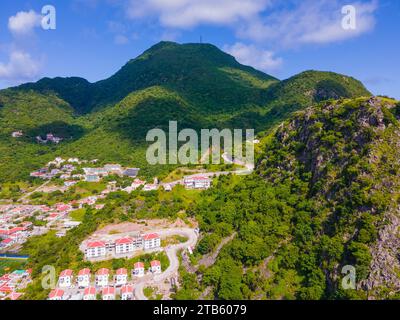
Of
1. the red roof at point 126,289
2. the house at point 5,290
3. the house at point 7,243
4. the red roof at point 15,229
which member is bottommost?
the house at point 5,290

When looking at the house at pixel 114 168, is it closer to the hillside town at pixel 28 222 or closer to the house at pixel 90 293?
the hillside town at pixel 28 222

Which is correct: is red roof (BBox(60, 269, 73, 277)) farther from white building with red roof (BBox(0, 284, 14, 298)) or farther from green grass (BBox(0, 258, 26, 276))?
green grass (BBox(0, 258, 26, 276))

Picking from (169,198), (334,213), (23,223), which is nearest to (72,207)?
(23,223)

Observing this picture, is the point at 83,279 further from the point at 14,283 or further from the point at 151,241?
the point at 14,283

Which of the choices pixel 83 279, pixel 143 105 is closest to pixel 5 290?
pixel 83 279

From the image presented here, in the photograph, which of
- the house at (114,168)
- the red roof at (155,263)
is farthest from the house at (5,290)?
the house at (114,168)
